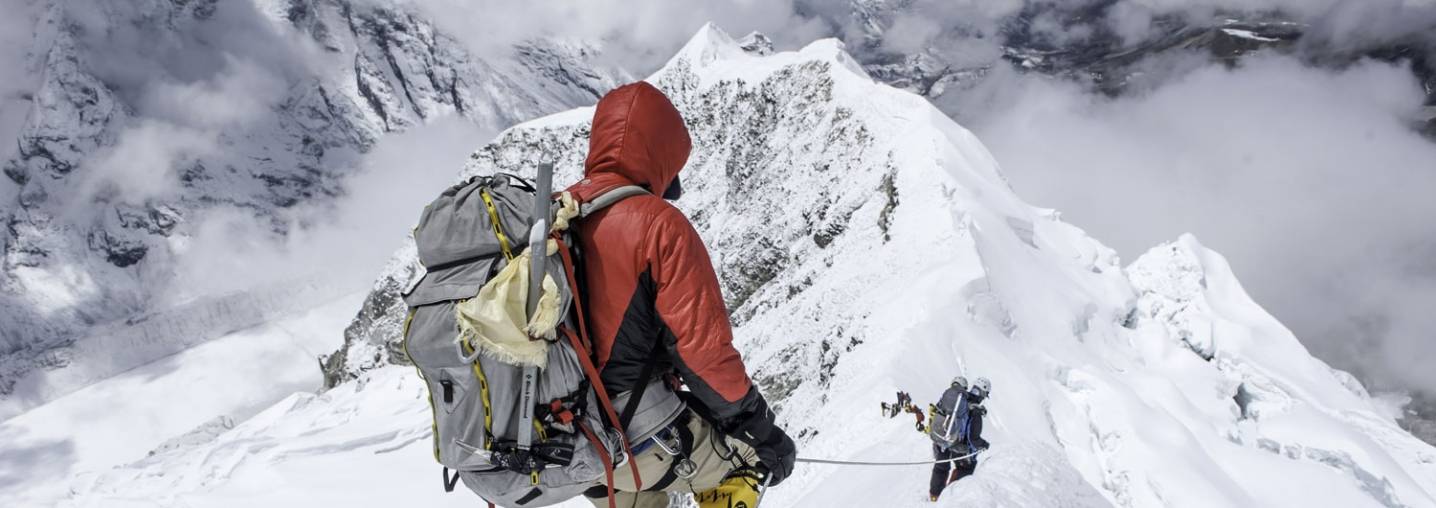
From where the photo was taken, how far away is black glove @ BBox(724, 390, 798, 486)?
405 cm

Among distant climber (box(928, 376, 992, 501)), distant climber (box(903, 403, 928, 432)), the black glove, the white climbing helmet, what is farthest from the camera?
distant climber (box(903, 403, 928, 432))

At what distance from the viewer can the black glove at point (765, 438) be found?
13.3ft

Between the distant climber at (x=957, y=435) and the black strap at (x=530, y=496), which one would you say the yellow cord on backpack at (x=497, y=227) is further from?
the distant climber at (x=957, y=435)

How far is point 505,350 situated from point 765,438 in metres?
1.52

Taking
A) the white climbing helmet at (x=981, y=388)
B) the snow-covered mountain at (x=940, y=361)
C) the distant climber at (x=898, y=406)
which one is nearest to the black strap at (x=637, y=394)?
the snow-covered mountain at (x=940, y=361)

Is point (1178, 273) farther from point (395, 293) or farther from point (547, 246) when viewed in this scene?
point (395, 293)

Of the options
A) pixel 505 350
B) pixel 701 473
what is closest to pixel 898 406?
pixel 701 473

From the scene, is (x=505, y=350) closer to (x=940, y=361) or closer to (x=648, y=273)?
(x=648, y=273)

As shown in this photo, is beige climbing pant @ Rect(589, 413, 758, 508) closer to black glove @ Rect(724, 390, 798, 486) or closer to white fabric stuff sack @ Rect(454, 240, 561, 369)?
black glove @ Rect(724, 390, 798, 486)

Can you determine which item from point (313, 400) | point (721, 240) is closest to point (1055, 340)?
point (721, 240)

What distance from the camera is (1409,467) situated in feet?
87.4

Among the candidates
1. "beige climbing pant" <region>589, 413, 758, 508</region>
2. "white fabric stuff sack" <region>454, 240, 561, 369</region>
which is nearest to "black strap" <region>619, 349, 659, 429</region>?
"beige climbing pant" <region>589, 413, 758, 508</region>

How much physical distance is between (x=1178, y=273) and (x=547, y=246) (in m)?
34.3

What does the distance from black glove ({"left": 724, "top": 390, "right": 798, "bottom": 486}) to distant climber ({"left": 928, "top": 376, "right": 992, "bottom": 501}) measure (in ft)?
18.7
